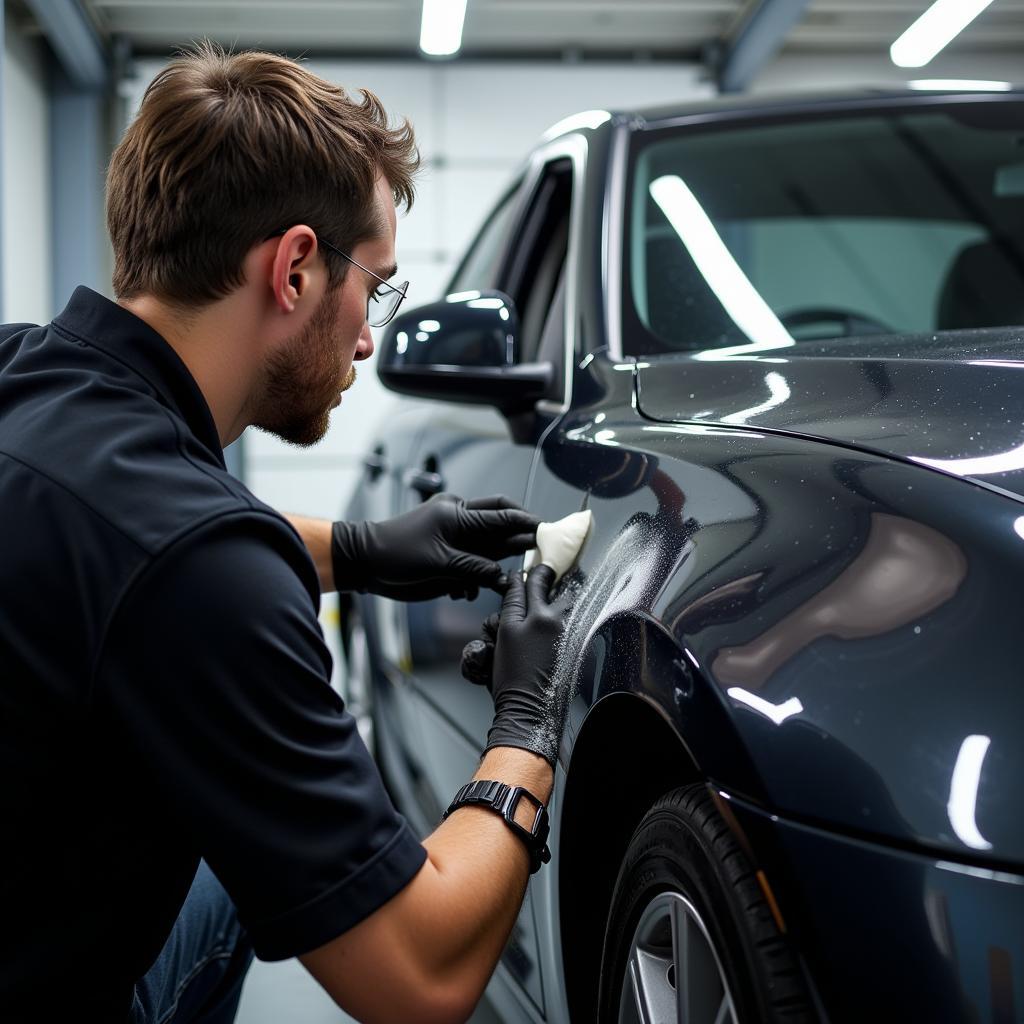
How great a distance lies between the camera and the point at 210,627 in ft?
3.22


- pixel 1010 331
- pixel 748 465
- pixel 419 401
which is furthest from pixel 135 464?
pixel 419 401

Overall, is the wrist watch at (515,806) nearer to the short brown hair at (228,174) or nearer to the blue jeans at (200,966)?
the blue jeans at (200,966)

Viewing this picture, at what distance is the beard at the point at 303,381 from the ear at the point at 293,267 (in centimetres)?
3

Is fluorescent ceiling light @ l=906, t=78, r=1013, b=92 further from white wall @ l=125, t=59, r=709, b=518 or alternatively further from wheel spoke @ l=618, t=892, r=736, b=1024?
white wall @ l=125, t=59, r=709, b=518

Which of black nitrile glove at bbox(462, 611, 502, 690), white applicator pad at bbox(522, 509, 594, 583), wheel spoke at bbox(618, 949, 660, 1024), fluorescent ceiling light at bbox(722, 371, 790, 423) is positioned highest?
fluorescent ceiling light at bbox(722, 371, 790, 423)

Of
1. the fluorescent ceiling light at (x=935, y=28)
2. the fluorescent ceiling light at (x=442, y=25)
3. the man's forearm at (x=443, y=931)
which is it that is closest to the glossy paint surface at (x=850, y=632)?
the man's forearm at (x=443, y=931)

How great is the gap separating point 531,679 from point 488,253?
1.56 m

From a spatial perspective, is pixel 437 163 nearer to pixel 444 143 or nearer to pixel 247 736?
pixel 444 143

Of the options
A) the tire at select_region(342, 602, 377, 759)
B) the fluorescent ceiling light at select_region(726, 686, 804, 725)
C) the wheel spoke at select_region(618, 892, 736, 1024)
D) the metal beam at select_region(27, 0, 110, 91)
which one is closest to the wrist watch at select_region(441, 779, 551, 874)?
the wheel spoke at select_region(618, 892, 736, 1024)

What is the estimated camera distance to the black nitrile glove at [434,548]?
1643mm

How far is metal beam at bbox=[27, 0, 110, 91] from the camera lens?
7.17 m

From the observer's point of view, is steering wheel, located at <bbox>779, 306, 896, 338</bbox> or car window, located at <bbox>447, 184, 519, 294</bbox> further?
car window, located at <bbox>447, 184, 519, 294</bbox>

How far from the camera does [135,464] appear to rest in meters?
1.04

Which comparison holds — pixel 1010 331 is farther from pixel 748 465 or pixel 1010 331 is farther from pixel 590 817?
pixel 590 817
